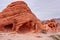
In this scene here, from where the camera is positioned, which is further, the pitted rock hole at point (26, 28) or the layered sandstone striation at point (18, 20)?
the pitted rock hole at point (26, 28)

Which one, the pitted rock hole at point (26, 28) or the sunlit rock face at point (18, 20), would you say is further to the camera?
the pitted rock hole at point (26, 28)

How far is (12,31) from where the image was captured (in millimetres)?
25734

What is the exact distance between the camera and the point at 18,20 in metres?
26.6

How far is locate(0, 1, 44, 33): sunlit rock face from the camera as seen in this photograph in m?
26.4

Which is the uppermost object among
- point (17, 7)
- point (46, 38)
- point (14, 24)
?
point (17, 7)

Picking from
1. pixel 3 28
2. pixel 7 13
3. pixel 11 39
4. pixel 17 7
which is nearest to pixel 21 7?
pixel 17 7

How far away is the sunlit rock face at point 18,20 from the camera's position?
1038 inches

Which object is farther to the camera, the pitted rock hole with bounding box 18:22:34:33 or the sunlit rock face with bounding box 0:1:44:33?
the pitted rock hole with bounding box 18:22:34:33

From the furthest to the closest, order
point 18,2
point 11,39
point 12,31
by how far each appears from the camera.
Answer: point 18,2, point 12,31, point 11,39

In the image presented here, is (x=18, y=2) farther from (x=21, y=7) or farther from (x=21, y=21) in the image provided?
(x=21, y=21)

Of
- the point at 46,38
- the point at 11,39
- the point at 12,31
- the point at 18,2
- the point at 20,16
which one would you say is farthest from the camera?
the point at 18,2

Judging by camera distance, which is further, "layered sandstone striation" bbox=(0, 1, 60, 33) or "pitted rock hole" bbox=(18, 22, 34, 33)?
"pitted rock hole" bbox=(18, 22, 34, 33)

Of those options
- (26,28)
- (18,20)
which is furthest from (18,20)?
(26,28)

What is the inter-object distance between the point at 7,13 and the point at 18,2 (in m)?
2.62
